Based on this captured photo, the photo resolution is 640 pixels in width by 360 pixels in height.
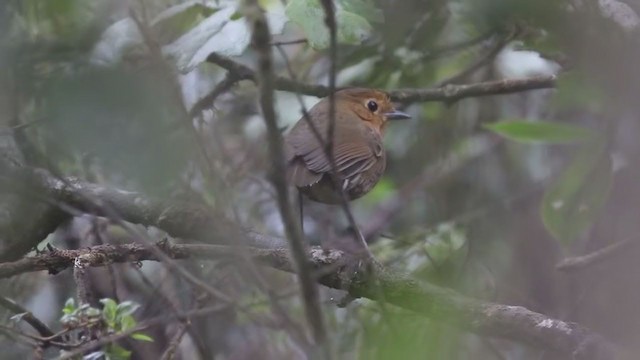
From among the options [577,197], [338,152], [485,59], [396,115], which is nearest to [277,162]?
[577,197]

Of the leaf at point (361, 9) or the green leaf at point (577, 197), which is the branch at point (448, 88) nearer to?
the leaf at point (361, 9)

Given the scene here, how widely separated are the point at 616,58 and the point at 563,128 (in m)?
0.47

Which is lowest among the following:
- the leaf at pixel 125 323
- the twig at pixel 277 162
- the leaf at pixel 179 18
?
the leaf at pixel 125 323

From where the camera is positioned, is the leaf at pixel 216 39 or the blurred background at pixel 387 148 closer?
the blurred background at pixel 387 148

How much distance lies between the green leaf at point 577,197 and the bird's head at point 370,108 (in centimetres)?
161

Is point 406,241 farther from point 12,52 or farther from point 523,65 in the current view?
point 12,52

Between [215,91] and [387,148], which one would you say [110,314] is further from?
[387,148]

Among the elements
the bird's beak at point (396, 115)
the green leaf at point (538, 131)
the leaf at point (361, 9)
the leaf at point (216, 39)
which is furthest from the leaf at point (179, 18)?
the green leaf at point (538, 131)

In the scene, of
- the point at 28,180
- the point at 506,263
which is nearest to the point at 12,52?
the point at 28,180

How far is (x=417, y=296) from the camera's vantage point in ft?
8.80

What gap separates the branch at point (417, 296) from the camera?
8.26 ft

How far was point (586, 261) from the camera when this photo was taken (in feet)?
8.14

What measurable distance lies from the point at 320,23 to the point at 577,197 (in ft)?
2.34

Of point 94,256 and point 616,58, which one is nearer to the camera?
point 616,58
